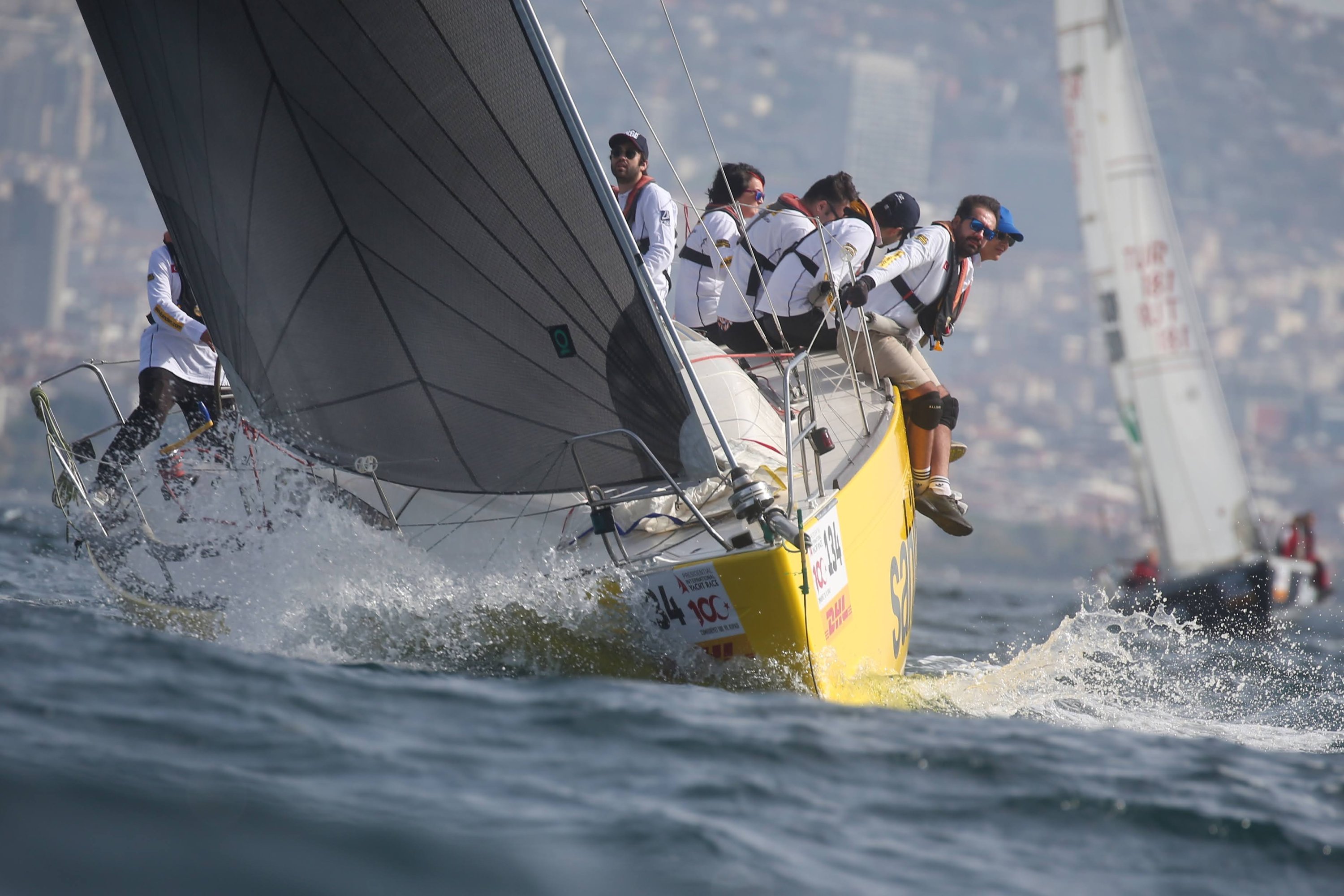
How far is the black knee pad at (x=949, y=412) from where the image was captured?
15.8 feet

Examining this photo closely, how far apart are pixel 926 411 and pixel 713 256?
1065mm

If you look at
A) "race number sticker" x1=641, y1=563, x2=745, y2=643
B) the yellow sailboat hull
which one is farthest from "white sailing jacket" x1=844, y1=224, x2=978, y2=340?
"race number sticker" x1=641, y1=563, x2=745, y2=643

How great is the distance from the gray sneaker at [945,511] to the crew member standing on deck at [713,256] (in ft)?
3.20

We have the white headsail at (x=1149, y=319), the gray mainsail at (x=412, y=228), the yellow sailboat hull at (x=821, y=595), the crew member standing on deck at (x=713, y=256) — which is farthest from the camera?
the white headsail at (x=1149, y=319)

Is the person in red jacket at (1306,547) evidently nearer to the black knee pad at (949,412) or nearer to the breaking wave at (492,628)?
the black knee pad at (949,412)

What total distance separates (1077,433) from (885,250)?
13056 cm

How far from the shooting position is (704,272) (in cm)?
536

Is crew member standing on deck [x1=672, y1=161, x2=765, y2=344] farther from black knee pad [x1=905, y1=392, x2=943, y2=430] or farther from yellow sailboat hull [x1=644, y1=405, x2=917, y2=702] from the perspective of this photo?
yellow sailboat hull [x1=644, y1=405, x2=917, y2=702]

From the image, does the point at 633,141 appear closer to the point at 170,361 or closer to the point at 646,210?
the point at 646,210

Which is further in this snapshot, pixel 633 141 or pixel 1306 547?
pixel 1306 547

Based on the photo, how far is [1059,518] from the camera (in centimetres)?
9344

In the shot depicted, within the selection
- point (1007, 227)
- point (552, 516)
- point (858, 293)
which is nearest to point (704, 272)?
point (858, 293)

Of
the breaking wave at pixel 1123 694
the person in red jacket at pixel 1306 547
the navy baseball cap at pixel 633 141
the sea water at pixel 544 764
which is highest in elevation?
the navy baseball cap at pixel 633 141

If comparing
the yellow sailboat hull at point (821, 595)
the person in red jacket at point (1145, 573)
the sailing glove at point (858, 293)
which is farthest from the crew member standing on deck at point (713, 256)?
the person in red jacket at point (1145, 573)
